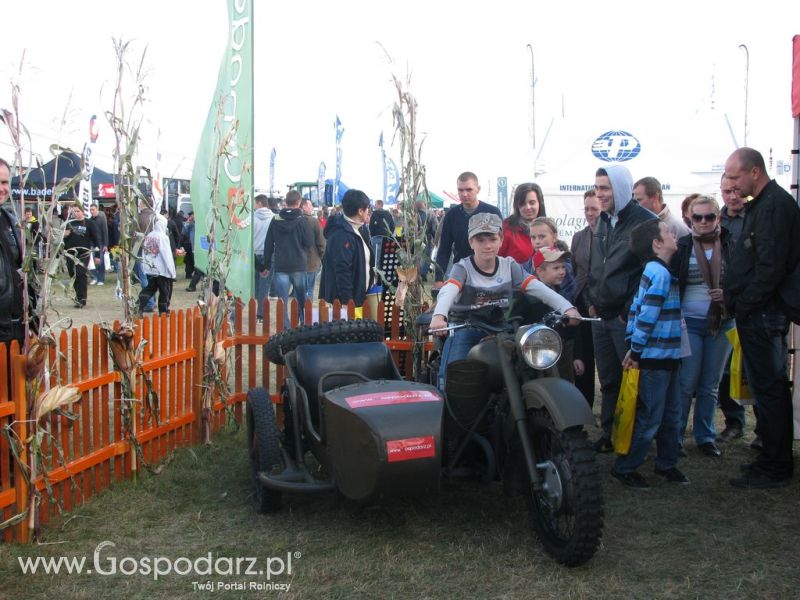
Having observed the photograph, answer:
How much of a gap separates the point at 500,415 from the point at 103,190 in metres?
21.0

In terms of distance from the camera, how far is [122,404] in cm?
475

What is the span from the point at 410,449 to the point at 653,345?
72.3 inches

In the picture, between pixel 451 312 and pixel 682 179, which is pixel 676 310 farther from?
pixel 682 179

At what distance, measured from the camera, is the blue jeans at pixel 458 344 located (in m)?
4.45

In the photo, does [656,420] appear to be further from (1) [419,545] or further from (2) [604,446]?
(1) [419,545]

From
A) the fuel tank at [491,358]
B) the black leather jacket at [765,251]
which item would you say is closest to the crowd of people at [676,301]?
the black leather jacket at [765,251]

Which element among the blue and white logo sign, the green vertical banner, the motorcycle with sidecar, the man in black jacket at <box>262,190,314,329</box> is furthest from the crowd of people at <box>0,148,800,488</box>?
the blue and white logo sign

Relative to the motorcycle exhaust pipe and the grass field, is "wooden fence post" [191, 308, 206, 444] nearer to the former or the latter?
the grass field

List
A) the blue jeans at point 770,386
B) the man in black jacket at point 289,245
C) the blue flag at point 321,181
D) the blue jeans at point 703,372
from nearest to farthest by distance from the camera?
the blue jeans at point 770,386
the blue jeans at point 703,372
the man in black jacket at point 289,245
the blue flag at point 321,181

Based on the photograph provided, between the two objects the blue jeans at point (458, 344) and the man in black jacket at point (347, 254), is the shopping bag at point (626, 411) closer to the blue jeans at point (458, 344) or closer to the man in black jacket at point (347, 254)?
the blue jeans at point (458, 344)

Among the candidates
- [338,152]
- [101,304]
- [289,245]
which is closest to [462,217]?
[289,245]

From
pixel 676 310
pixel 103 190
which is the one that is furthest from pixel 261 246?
pixel 103 190

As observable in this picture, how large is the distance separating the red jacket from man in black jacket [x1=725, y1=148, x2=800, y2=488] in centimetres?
188

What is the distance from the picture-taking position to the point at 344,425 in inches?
148
